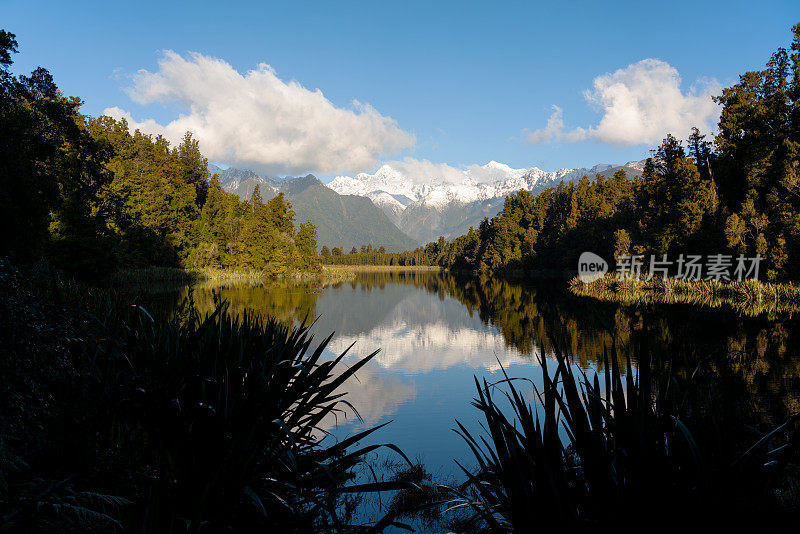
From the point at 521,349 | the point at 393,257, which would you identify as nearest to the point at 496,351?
the point at 521,349

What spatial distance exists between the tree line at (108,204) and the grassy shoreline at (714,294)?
29850mm

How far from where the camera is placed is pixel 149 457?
400 centimetres

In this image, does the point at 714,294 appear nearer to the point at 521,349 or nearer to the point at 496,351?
the point at 521,349

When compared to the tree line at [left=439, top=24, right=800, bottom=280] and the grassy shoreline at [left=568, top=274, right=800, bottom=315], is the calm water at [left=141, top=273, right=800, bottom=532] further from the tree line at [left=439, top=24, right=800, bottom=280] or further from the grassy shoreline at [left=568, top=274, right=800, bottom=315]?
the tree line at [left=439, top=24, right=800, bottom=280]

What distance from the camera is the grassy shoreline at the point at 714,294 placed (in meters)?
24.3

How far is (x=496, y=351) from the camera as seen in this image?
17.4m

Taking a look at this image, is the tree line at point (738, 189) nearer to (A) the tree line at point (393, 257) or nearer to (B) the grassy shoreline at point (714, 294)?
(B) the grassy shoreline at point (714, 294)

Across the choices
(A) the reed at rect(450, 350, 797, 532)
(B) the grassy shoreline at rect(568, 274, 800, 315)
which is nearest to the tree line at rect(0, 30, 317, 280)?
(A) the reed at rect(450, 350, 797, 532)

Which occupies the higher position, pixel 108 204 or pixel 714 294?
pixel 108 204

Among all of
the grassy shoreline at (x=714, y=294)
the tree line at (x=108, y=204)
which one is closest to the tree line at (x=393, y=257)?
the tree line at (x=108, y=204)

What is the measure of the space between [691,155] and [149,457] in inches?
1791

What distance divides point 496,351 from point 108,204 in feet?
104

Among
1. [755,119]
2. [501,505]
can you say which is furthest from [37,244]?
[755,119]

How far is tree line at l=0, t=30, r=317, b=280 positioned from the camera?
16875 mm
